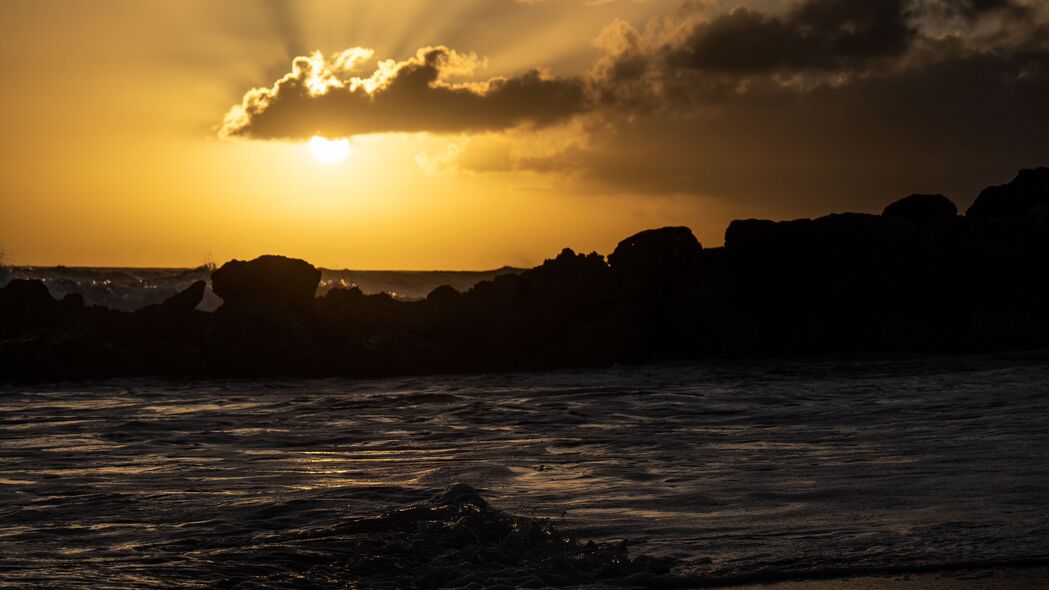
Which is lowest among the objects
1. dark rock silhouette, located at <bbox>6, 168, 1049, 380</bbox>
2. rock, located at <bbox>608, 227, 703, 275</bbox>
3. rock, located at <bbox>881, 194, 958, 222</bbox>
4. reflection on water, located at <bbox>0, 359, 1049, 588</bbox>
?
reflection on water, located at <bbox>0, 359, 1049, 588</bbox>

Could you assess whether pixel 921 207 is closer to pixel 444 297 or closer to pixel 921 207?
pixel 921 207

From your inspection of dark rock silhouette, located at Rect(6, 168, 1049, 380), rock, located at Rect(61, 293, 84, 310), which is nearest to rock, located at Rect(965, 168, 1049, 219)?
dark rock silhouette, located at Rect(6, 168, 1049, 380)

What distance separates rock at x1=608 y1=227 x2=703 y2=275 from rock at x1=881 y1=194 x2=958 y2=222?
5.39 meters

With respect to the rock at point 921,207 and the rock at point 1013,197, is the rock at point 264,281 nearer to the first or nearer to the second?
the rock at point 921,207

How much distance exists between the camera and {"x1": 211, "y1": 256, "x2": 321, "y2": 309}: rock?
20906mm

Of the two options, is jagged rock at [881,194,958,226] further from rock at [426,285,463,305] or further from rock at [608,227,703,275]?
rock at [426,285,463,305]

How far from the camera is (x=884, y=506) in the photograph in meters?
6.82

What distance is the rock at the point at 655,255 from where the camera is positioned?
68.9 feet

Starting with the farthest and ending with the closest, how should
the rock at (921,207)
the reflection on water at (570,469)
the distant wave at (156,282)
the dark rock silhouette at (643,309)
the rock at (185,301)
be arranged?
the distant wave at (156,282) → the rock at (921,207) → the rock at (185,301) → the dark rock silhouette at (643,309) → the reflection on water at (570,469)

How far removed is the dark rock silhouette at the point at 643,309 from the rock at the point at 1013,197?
108 inches

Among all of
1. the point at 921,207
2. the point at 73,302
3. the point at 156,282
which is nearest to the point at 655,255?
the point at 921,207

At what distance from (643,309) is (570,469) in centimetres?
1200

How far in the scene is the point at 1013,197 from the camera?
2458cm

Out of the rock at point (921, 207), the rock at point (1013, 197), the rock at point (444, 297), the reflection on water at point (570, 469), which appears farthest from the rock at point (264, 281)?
the rock at point (1013, 197)
